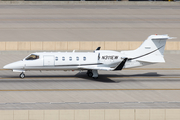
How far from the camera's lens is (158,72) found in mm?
39031

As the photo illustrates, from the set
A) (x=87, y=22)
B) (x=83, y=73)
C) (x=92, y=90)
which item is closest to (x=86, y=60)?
(x=83, y=73)

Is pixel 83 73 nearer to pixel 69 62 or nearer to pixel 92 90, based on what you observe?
pixel 69 62

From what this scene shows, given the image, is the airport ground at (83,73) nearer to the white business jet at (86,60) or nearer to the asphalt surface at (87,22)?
the asphalt surface at (87,22)

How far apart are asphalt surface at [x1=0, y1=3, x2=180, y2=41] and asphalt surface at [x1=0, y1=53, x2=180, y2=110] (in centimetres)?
1897

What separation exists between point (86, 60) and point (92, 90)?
424 centimetres

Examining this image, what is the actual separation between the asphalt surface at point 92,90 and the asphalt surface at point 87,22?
1897cm

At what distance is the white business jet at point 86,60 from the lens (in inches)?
1326

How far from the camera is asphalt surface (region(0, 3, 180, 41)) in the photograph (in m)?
57.4

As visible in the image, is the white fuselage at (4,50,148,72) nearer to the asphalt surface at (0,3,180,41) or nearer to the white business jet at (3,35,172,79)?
the white business jet at (3,35,172,79)

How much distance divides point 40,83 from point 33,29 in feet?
91.4

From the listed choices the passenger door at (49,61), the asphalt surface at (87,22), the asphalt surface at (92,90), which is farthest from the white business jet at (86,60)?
the asphalt surface at (87,22)

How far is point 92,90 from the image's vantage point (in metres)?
30.8

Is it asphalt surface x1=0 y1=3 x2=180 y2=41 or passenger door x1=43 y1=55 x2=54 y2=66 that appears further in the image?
asphalt surface x1=0 y1=3 x2=180 y2=41

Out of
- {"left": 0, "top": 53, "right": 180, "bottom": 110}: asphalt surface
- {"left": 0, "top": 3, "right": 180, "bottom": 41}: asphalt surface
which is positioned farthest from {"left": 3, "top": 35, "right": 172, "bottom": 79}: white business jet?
{"left": 0, "top": 3, "right": 180, "bottom": 41}: asphalt surface
